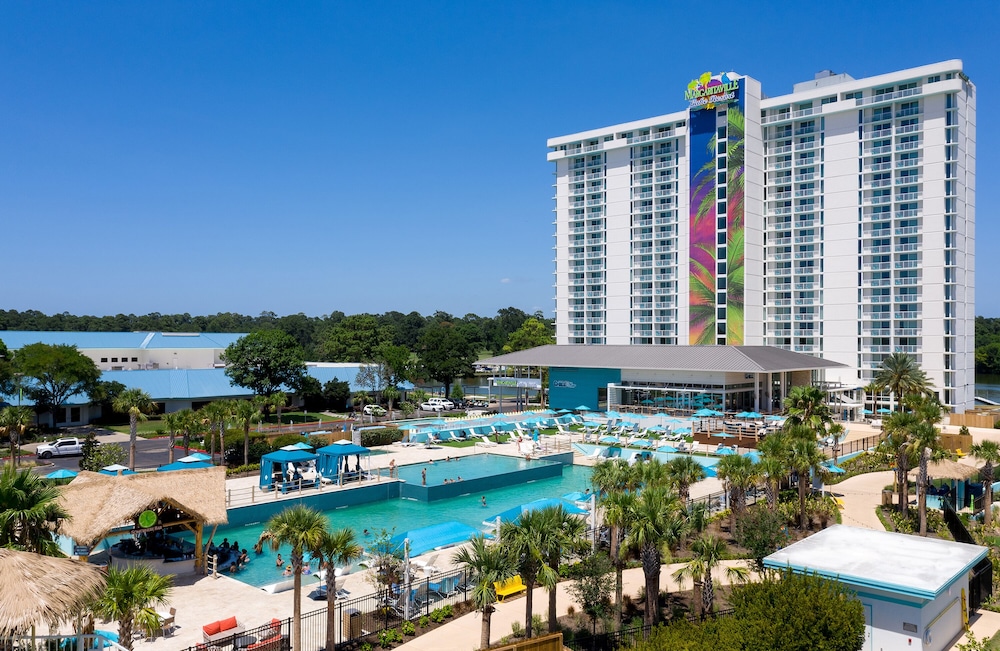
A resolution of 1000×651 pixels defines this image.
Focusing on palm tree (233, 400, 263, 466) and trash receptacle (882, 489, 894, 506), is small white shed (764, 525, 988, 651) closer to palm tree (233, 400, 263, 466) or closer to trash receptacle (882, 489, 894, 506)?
trash receptacle (882, 489, 894, 506)

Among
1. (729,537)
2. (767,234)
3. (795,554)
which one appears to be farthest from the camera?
(767,234)

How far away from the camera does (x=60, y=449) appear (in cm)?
4312

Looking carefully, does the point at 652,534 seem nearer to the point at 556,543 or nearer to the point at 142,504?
the point at 556,543

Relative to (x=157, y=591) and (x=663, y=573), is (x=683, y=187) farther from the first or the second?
(x=157, y=591)

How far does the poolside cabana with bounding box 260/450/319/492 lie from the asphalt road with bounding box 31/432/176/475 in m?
8.49

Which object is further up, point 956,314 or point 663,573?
point 956,314

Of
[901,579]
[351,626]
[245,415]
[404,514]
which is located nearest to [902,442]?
[901,579]

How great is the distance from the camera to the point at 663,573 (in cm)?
2270

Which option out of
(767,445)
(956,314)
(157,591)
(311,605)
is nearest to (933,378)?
(956,314)

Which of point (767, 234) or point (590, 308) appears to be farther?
point (590, 308)

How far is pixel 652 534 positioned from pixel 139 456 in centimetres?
3595

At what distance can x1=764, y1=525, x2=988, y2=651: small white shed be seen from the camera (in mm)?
16344

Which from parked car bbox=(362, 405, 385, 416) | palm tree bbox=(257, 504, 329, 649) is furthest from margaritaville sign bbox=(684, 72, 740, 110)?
palm tree bbox=(257, 504, 329, 649)

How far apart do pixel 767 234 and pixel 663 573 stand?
62.1 m
